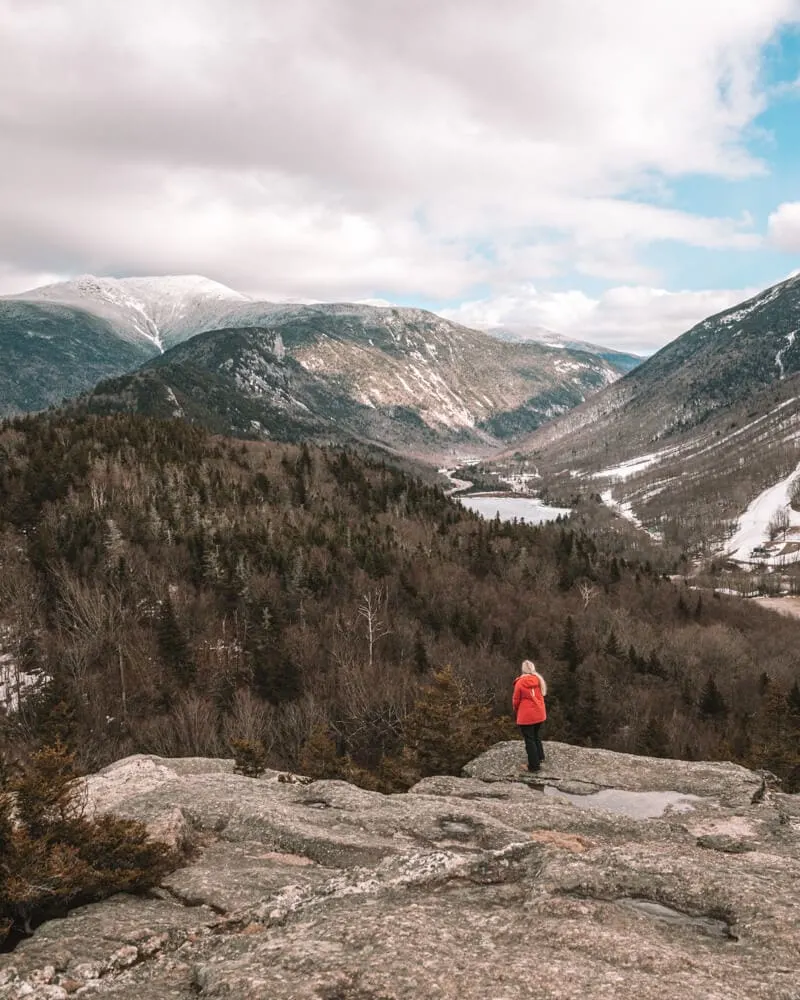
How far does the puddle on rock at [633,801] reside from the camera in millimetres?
18641

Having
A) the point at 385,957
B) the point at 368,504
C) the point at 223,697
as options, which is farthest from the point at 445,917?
the point at 368,504

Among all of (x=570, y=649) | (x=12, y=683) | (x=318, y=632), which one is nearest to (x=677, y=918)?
(x=570, y=649)

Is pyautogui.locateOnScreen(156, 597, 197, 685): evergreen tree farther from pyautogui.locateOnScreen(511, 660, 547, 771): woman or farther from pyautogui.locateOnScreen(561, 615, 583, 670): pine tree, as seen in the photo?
pyautogui.locateOnScreen(511, 660, 547, 771): woman

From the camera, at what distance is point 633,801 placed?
19.6m

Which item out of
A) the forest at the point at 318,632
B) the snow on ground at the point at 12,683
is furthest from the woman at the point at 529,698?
the snow on ground at the point at 12,683

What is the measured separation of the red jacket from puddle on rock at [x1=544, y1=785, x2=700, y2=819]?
8.06 ft

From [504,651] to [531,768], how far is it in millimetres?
85579

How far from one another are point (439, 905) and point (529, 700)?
34.3ft

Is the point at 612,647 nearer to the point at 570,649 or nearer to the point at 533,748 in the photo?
the point at 570,649

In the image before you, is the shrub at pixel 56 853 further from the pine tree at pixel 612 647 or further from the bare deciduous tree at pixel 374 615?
the pine tree at pixel 612 647

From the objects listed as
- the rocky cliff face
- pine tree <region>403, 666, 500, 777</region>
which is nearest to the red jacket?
the rocky cliff face

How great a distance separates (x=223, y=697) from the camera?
84250 millimetres

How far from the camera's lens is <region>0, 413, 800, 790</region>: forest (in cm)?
6488

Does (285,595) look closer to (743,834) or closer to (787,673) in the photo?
(787,673)
